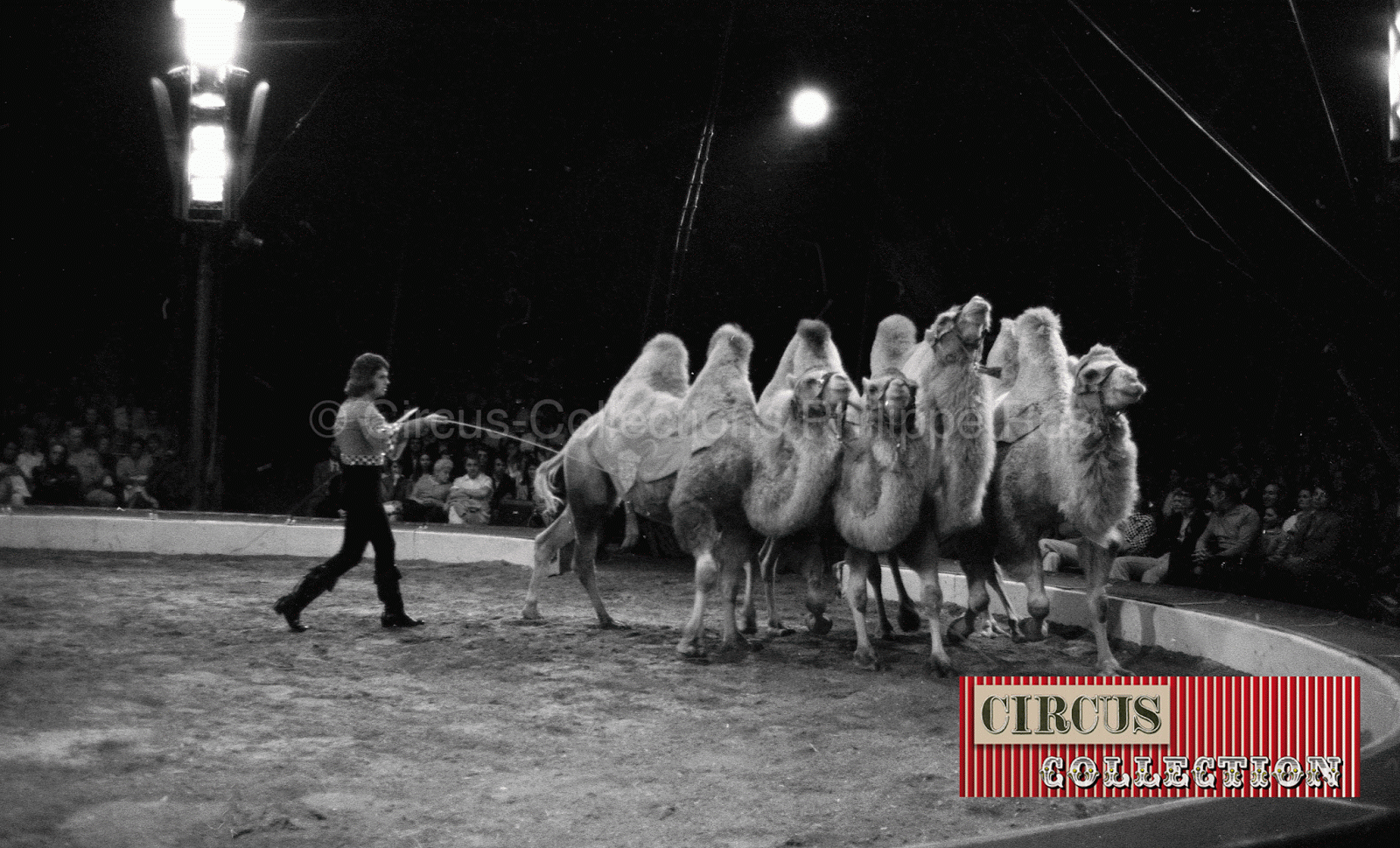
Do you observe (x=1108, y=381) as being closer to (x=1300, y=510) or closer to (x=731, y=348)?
(x=731, y=348)

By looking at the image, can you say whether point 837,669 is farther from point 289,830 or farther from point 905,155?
point 905,155

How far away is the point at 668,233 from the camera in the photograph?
17.3 metres

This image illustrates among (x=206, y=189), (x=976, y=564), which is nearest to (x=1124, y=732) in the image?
(x=976, y=564)

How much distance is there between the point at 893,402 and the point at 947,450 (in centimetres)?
51

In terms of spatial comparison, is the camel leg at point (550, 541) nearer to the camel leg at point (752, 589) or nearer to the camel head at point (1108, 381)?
the camel leg at point (752, 589)

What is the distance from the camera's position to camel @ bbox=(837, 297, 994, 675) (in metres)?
6.65

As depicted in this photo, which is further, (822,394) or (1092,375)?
(822,394)

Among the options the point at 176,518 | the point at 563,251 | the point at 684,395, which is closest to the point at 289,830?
the point at 684,395

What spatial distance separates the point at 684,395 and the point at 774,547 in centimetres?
136

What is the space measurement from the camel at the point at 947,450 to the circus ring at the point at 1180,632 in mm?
1751

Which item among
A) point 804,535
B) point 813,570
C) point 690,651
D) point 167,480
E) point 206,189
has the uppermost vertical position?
point 206,189

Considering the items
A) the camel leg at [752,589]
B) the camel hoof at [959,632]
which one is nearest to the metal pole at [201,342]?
the camel leg at [752,589]

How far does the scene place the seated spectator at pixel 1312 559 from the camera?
8.27 m

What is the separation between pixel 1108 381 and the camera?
638 centimetres
